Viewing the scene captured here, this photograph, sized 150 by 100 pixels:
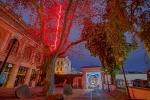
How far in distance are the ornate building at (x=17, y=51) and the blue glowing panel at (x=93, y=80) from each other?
11.5 metres

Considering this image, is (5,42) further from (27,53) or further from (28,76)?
(28,76)

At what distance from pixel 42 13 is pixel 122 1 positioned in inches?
193

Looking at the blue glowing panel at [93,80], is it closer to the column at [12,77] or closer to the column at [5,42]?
the column at [12,77]

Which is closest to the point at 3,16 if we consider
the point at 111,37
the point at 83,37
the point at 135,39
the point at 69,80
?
the point at 83,37

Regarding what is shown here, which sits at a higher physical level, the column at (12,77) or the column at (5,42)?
the column at (5,42)

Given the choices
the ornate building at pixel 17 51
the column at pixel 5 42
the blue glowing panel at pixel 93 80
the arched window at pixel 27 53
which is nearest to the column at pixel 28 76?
the ornate building at pixel 17 51

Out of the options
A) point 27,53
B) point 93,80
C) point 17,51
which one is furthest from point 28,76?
point 93,80

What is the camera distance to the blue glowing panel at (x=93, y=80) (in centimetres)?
3284

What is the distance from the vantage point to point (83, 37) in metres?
11.3

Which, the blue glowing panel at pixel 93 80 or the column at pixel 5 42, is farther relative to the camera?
the blue glowing panel at pixel 93 80

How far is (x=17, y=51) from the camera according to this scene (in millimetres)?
19594

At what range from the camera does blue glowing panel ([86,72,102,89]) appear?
32844 mm

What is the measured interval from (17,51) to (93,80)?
781 inches

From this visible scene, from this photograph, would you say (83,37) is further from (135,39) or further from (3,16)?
(3,16)
